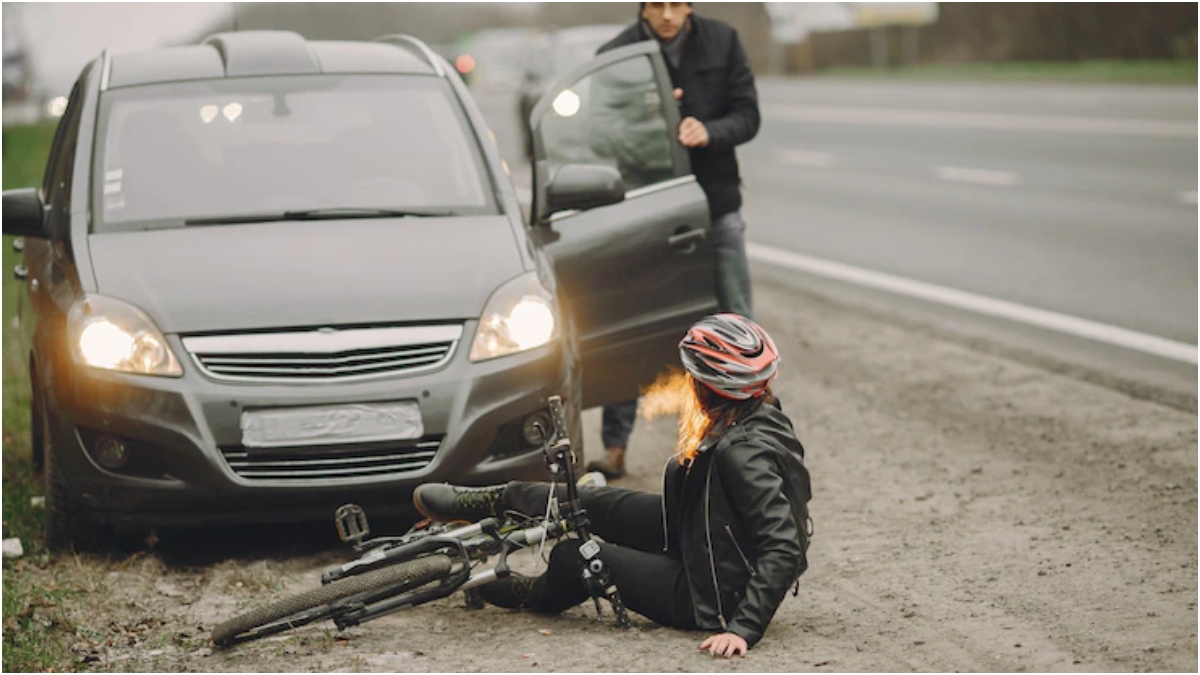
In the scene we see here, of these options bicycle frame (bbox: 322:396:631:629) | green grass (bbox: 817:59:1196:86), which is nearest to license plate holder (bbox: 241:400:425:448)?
bicycle frame (bbox: 322:396:631:629)

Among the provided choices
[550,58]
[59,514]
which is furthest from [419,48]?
[550,58]

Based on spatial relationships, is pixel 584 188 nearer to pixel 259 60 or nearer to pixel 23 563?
pixel 259 60

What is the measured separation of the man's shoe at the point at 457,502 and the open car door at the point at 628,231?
1.57 meters

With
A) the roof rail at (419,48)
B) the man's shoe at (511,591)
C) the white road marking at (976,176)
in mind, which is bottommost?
the white road marking at (976,176)

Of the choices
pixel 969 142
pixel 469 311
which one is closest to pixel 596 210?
pixel 469 311

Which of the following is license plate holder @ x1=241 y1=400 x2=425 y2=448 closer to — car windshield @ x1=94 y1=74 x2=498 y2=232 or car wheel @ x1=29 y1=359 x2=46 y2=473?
car windshield @ x1=94 y1=74 x2=498 y2=232

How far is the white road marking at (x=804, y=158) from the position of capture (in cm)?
2227

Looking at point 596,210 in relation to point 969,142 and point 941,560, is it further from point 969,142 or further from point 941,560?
point 969,142

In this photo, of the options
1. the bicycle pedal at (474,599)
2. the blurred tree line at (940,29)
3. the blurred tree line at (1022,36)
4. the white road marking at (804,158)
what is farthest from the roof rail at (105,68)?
the blurred tree line at (1022,36)

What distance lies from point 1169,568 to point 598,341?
2.50 metres

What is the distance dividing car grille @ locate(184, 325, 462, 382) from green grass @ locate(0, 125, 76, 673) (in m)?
0.93

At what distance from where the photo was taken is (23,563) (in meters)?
6.63

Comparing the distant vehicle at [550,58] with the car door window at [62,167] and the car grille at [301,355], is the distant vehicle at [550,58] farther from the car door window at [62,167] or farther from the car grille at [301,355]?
the car grille at [301,355]

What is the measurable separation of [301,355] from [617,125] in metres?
2.21
